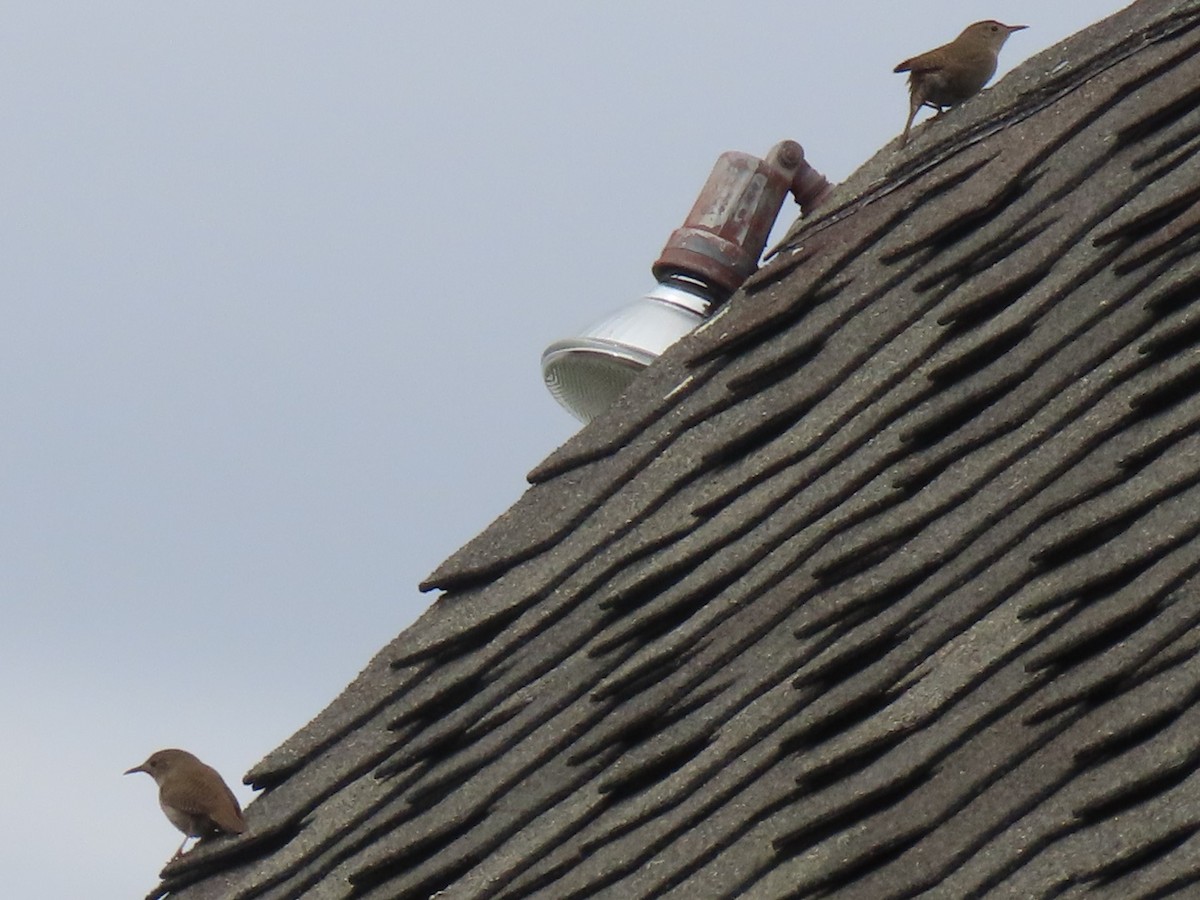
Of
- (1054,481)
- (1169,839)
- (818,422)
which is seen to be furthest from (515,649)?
(1169,839)

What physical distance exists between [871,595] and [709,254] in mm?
2555

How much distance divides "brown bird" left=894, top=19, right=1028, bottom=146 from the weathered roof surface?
0.24 m

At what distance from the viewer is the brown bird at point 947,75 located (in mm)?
5648

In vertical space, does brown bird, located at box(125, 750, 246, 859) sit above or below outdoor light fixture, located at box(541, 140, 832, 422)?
below

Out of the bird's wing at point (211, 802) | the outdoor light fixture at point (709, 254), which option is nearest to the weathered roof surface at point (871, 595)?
the bird's wing at point (211, 802)

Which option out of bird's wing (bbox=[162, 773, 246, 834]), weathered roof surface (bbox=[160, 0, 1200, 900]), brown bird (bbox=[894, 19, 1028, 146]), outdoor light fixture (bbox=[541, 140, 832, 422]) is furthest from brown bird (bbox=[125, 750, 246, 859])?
brown bird (bbox=[894, 19, 1028, 146])

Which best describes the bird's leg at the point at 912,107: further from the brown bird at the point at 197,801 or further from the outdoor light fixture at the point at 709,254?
the brown bird at the point at 197,801

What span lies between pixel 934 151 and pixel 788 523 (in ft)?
4.51

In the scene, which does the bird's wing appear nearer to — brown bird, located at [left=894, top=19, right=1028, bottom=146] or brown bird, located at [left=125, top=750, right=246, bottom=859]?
brown bird, located at [left=125, top=750, right=246, bottom=859]

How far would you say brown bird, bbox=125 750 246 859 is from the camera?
557 cm

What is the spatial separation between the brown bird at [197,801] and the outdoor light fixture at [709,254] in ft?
4.55

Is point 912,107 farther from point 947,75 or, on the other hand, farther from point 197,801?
point 197,801

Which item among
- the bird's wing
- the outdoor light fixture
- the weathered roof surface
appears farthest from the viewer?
the outdoor light fixture

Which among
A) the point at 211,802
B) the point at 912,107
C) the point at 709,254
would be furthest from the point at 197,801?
the point at 912,107
